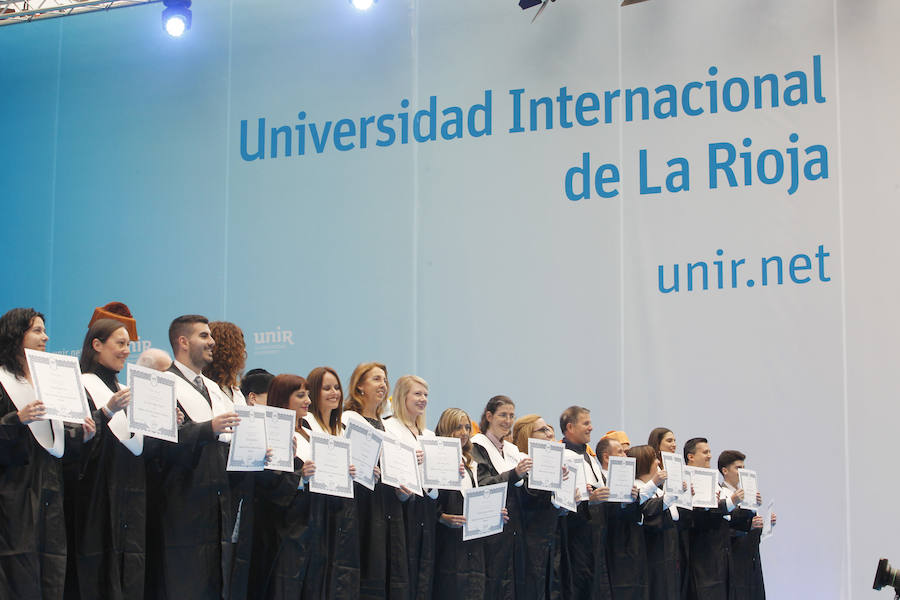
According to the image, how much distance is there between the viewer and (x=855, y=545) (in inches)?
361

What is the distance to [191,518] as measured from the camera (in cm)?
504

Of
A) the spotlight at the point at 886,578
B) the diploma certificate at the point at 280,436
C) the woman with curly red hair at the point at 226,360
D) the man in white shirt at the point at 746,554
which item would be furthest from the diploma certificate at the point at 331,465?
the man in white shirt at the point at 746,554

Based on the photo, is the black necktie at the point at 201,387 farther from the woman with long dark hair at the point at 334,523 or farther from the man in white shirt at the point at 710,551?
the man in white shirt at the point at 710,551

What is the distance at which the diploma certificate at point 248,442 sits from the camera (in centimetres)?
501

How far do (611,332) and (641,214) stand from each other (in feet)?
3.38

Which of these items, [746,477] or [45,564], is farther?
[746,477]

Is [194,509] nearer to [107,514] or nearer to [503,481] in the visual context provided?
A: [107,514]

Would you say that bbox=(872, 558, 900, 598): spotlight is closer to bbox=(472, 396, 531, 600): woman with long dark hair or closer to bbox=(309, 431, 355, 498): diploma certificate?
bbox=(472, 396, 531, 600): woman with long dark hair

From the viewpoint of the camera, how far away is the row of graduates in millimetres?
4559

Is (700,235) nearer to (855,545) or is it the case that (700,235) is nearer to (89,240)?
(855,545)

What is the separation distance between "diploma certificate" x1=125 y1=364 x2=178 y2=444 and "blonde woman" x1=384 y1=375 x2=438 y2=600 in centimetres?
164

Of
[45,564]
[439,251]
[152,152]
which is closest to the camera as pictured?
[45,564]

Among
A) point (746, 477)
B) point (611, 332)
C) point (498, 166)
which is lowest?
point (746, 477)

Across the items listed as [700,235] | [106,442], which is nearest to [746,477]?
[700,235]
